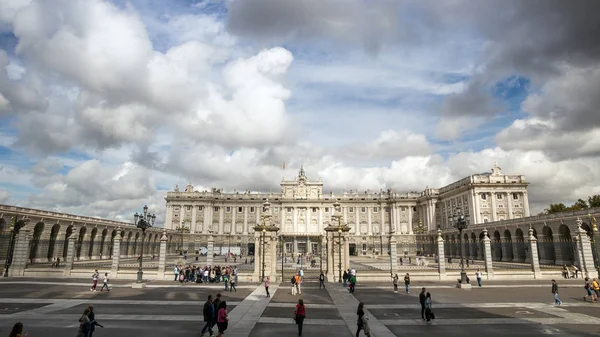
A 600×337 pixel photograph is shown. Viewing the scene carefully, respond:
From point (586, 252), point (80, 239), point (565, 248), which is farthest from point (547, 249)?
point (80, 239)

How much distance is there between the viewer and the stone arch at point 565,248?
151 feet

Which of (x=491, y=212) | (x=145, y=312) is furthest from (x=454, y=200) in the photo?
(x=145, y=312)

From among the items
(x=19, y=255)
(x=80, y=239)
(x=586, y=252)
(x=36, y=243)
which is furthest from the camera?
(x=80, y=239)

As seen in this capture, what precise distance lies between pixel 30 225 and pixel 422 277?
46.6m

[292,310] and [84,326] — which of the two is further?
[292,310]

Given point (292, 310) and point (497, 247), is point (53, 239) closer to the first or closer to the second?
point (292, 310)

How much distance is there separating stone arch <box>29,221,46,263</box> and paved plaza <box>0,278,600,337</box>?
65.9 feet

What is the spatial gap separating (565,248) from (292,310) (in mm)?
45450

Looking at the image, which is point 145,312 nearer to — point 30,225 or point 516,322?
point 516,322

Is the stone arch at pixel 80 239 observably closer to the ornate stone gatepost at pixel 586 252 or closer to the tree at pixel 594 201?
the ornate stone gatepost at pixel 586 252

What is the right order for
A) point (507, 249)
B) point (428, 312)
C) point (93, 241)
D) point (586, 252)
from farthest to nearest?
point (507, 249), point (93, 241), point (586, 252), point (428, 312)

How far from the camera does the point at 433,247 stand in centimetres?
9388

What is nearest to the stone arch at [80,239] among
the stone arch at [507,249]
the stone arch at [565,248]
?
the stone arch at [565,248]

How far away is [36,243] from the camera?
156 ft
